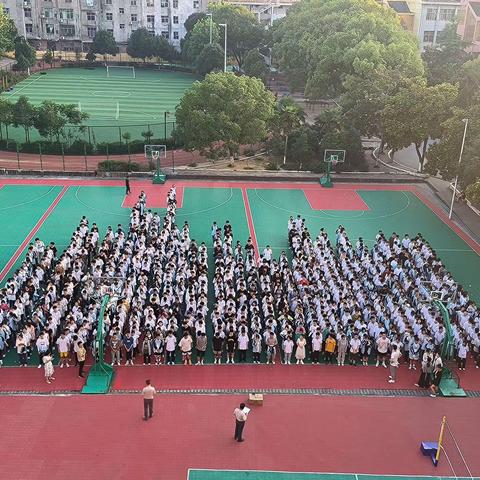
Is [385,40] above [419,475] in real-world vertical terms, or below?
above

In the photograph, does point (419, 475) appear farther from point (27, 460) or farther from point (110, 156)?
point (110, 156)

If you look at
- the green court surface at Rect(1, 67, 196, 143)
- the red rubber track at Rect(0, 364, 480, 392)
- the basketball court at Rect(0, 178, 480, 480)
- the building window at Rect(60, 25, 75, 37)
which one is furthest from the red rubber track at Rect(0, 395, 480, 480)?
the building window at Rect(60, 25, 75, 37)

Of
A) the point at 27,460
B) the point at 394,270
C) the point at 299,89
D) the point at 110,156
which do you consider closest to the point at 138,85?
the point at 299,89

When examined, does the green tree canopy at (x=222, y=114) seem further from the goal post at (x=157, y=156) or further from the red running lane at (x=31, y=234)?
the red running lane at (x=31, y=234)

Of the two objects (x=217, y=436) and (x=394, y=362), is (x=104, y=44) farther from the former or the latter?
(x=217, y=436)

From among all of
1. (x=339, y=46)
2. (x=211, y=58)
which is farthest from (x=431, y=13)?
(x=339, y=46)

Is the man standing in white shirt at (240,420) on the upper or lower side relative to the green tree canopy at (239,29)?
lower

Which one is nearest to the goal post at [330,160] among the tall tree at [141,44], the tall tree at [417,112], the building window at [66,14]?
the tall tree at [417,112]
